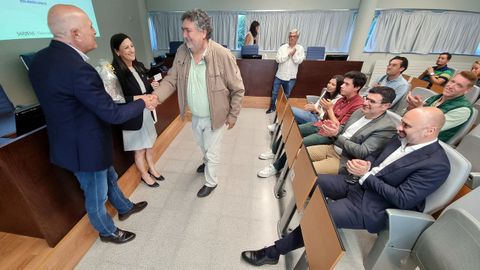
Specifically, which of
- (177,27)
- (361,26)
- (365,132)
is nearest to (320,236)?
(365,132)

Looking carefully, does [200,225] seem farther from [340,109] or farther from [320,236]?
[340,109]

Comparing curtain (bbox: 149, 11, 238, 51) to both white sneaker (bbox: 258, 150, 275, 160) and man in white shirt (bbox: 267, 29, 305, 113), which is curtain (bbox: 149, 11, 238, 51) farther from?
white sneaker (bbox: 258, 150, 275, 160)

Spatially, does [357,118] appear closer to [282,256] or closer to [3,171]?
[282,256]

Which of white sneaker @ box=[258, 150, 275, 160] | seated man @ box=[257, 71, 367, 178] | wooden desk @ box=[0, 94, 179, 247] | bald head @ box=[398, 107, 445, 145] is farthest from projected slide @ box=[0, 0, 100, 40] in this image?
bald head @ box=[398, 107, 445, 145]

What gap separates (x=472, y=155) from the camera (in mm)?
1694

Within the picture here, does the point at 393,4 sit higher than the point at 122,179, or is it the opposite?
the point at 393,4

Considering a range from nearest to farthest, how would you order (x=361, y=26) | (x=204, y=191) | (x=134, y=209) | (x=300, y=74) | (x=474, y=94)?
(x=134, y=209) < (x=204, y=191) < (x=474, y=94) < (x=300, y=74) < (x=361, y=26)

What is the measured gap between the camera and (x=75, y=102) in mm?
998

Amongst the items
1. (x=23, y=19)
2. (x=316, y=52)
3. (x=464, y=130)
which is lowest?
(x=464, y=130)

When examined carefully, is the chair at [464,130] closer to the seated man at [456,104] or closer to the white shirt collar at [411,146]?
the seated man at [456,104]

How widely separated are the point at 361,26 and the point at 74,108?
6180 millimetres

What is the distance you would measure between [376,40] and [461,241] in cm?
641

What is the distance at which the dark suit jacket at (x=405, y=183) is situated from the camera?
44.3 inches

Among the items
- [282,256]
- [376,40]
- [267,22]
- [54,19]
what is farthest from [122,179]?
[376,40]
